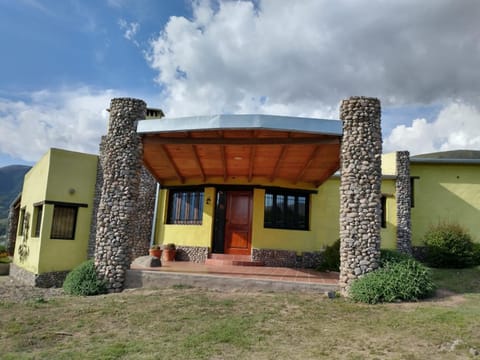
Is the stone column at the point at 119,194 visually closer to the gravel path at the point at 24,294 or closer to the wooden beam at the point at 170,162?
the wooden beam at the point at 170,162

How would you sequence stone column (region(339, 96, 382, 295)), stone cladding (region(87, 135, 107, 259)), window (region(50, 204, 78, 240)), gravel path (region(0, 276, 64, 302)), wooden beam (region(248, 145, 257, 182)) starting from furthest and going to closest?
1. stone cladding (region(87, 135, 107, 259))
2. window (region(50, 204, 78, 240))
3. wooden beam (region(248, 145, 257, 182))
4. gravel path (region(0, 276, 64, 302))
5. stone column (region(339, 96, 382, 295))

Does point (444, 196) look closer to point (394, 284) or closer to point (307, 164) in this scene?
point (307, 164)

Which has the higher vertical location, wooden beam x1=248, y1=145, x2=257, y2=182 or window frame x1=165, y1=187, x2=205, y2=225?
wooden beam x1=248, y1=145, x2=257, y2=182

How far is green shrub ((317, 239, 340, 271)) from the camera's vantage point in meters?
12.4

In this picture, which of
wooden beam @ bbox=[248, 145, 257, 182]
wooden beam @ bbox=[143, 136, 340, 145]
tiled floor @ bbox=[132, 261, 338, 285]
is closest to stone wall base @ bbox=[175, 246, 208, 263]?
tiled floor @ bbox=[132, 261, 338, 285]

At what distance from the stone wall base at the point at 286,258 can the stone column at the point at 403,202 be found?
3655 mm

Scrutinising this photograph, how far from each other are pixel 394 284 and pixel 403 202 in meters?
7.87

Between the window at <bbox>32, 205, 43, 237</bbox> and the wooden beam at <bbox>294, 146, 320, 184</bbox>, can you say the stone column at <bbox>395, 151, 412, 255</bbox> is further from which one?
the window at <bbox>32, 205, 43, 237</bbox>

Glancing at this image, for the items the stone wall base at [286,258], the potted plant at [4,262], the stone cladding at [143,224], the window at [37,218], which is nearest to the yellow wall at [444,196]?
the stone wall base at [286,258]

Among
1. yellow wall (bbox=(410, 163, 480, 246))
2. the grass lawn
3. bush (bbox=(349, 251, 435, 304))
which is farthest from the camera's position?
yellow wall (bbox=(410, 163, 480, 246))

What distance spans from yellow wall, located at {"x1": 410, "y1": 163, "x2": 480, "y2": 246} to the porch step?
Result: 24.3 ft

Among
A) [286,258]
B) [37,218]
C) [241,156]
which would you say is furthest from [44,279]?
[286,258]

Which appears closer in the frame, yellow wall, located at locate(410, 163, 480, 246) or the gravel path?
the gravel path

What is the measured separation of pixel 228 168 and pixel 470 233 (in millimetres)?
10811
